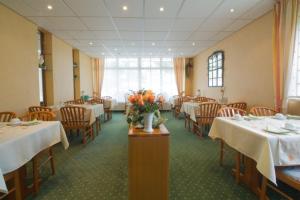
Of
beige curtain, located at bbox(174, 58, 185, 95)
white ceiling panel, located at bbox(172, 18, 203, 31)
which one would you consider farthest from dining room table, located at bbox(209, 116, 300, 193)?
beige curtain, located at bbox(174, 58, 185, 95)

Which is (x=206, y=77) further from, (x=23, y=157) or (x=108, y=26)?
(x=23, y=157)

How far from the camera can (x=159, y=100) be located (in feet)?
6.56

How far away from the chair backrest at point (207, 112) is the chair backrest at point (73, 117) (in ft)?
9.28

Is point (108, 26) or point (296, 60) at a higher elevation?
point (108, 26)

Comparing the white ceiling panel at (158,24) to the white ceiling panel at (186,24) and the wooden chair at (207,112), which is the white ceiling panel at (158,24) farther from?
the wooden chair at (207,112)

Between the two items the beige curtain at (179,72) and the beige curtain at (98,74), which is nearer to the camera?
the beige curtain at (98,74)

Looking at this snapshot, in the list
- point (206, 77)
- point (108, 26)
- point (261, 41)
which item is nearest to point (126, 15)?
point (108, 26)

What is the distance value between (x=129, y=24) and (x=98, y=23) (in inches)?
30.0

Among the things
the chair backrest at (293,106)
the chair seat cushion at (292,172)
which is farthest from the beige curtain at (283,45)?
the chair seat cushion at (292,172)

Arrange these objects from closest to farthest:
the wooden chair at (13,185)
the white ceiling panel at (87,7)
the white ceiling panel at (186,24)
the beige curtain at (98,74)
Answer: the wooden chair at (13,185), the white ceiling panel at (87,7), the white ceiling panel at (186,24), the beige curtain at (98,74)

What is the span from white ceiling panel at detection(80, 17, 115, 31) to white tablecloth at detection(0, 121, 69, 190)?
8.99ft

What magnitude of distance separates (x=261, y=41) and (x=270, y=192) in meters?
3.33

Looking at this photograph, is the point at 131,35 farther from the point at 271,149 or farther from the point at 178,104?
the point at 271,149

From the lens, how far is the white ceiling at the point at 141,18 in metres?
3.52
